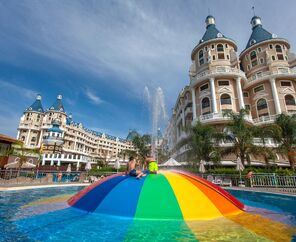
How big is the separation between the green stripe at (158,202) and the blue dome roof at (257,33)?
48.6 metres

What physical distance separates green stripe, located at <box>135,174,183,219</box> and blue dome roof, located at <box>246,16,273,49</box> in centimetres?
4865

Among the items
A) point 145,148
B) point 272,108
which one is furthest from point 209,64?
point 145,148

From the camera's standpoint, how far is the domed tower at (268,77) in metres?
36.6

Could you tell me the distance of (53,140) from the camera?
69.7 m

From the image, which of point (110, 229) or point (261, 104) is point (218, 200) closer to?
point (110, 229)

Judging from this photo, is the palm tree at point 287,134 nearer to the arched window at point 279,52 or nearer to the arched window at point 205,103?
the arched window at point 205,103

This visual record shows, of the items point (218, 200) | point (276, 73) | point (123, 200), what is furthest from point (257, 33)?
point (123, 200)

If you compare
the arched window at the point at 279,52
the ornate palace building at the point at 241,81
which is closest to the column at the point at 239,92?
the ornate palace building at the point at 241,81

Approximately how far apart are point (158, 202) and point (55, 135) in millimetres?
74805

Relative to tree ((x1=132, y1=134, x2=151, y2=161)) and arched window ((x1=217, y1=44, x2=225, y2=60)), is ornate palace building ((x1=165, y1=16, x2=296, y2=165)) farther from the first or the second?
tree ((x1=132, y1=134, x2=151, y2=161))

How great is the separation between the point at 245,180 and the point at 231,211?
43.1 ft

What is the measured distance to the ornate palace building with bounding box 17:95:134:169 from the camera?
67.1 metres

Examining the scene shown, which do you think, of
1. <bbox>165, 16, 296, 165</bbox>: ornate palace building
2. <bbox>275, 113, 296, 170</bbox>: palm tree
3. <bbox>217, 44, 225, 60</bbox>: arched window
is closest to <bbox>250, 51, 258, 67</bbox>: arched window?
<bbox>165, 16, 296, 165</bbox>: ornate palace building

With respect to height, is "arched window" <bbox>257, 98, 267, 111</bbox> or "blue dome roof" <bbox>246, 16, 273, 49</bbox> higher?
"blue dome roof" <bbox>246, 16, 273, 49</bbox>
